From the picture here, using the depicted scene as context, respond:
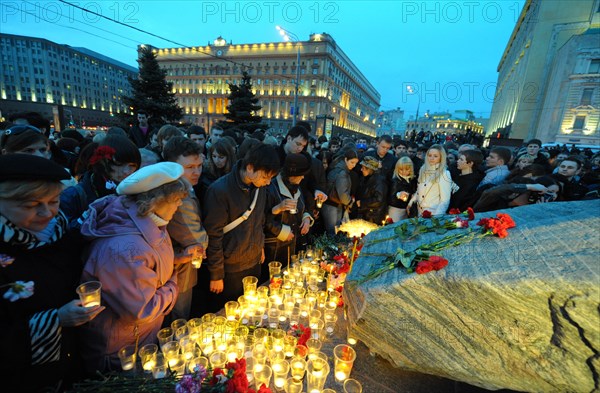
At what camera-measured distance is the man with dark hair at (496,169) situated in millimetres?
4496

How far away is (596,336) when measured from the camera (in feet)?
3.78

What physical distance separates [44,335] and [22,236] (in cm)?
51

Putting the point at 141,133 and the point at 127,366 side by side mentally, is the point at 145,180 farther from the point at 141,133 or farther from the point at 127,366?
the point at 141,133

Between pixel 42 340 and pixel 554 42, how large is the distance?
144 feet

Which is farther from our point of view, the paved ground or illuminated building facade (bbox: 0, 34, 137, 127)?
illuminated building facade (bbox: 0, 34, 137, 127)

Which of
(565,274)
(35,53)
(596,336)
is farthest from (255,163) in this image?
(35,53)

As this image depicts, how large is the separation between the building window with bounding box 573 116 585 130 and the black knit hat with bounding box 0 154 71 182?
4073cm

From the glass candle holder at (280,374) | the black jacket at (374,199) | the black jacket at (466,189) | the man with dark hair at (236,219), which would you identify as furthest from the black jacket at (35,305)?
the black jacket at (466,189)

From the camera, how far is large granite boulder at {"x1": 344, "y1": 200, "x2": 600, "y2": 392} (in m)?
1.21

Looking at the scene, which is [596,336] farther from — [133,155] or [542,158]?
[542,158]

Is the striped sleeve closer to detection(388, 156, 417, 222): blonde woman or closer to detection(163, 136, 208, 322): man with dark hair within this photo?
detection(163, 136, 208, 322): man with dark hair

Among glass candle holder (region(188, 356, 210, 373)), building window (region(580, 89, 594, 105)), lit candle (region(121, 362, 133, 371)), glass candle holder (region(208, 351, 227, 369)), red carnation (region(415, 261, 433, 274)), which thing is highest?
building window (region(580, 89, 594, 105))

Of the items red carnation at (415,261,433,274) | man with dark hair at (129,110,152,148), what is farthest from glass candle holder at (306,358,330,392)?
man with dark hair at (129,110,152,148)

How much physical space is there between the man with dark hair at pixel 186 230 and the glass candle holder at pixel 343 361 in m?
1.29
